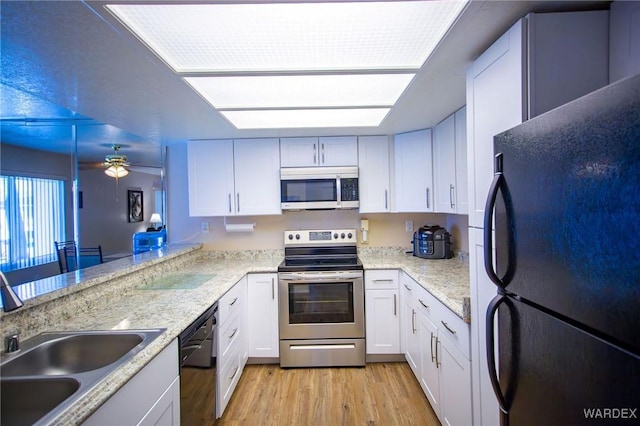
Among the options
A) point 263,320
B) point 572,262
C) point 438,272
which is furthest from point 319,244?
point 572,262

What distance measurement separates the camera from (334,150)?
300 centimetres

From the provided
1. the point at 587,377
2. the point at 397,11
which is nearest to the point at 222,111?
the point at 397,11

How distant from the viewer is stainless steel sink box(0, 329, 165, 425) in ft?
3.15

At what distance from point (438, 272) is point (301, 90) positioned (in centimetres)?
169

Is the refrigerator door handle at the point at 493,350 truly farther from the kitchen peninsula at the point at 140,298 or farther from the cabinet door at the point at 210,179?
the cabinet door at the point at 210,179

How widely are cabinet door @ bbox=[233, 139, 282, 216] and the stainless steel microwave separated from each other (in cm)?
12

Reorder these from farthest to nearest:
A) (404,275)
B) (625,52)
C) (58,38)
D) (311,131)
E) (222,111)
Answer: (311,131)
(404,275)
(222,111)
(58,38)
(625,52)

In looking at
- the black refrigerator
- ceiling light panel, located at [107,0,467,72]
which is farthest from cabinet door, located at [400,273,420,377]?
ceiling light panel, located at [107,0,467,72]

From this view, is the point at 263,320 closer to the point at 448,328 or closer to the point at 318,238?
the point at 318,238

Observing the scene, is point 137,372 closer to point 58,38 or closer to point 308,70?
point 58,38

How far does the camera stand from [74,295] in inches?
61.5

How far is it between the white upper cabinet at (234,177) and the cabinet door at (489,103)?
1970mm

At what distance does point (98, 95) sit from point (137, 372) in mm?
1623

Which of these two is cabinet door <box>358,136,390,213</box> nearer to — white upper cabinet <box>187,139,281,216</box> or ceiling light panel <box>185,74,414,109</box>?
white upper cabinet <box>187,139,281,216</box>
